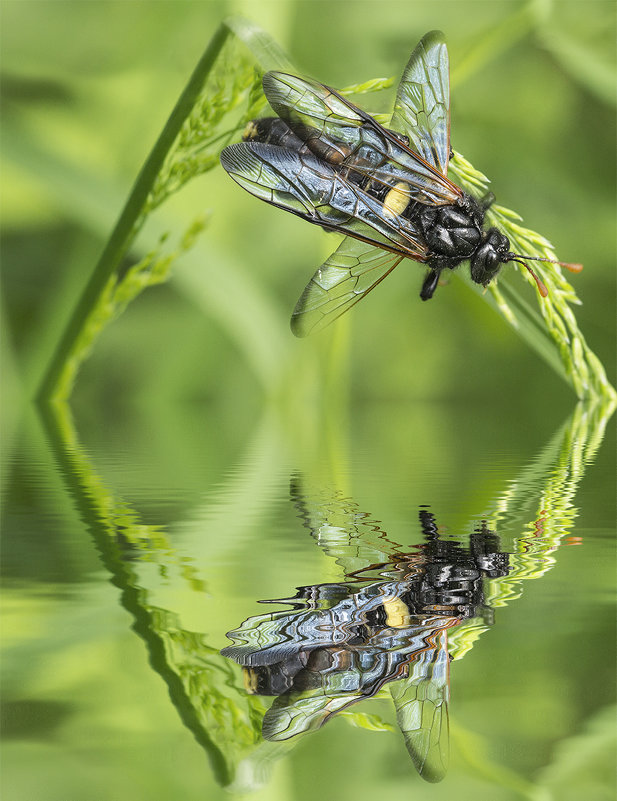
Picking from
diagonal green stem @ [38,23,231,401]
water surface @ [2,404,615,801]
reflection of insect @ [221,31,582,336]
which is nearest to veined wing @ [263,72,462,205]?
reflection of insect @ [221,31,582,336]

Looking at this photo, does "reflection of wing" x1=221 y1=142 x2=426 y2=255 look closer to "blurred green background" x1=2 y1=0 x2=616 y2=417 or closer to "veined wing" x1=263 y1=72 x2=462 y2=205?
"veined wing" x1=263 y1=72 x2=462 y2=205

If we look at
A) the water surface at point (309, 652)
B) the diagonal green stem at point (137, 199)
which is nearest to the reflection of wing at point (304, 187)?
the diagonal green stem at point (137, 199)

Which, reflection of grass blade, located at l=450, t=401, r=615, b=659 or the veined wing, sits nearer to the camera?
reflection of grass blade, located at l=450, t=401, r=615, b=659

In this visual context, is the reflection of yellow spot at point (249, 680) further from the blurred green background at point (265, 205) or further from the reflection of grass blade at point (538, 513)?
the blurred green background at point (265, 205)

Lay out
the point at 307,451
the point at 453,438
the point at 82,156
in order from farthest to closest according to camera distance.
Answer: the point at 82,156
the point at 453,438
the point at 307,451

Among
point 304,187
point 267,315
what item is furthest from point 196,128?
point 267,315

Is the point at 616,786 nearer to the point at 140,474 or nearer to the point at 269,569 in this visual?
the point at 269,569

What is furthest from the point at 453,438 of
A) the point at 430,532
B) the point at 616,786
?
the point at 616,786
